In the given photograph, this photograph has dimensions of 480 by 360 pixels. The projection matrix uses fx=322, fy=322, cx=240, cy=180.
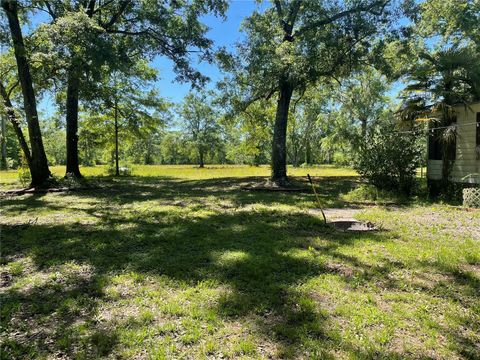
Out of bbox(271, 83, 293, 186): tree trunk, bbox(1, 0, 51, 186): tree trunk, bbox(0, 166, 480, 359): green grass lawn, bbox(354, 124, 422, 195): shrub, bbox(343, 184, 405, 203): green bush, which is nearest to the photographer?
bbox(0, 166, 480, 359): green grass lawn

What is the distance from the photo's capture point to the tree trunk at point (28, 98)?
392 inches

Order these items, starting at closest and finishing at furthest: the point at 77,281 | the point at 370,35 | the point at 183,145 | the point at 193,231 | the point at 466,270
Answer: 1. the point at 77,281
2. the point at 466,270
3. the point at 193,231
4. the point at 370,35
5. the point at 183,145

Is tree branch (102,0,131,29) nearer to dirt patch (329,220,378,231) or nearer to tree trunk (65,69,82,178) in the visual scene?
tree trunk (65,69,82,178)

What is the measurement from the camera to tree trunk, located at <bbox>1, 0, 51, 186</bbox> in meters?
9.97

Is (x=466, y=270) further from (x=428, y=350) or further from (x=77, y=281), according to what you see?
(x=77, y=281)

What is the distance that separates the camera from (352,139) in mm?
10570

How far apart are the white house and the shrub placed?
49.7 inches

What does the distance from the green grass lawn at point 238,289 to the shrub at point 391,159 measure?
10.1 ft

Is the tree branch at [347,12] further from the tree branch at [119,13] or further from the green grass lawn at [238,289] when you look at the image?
the green grass lawn at [238,289]

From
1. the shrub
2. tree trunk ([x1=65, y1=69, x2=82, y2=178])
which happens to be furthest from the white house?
tree trunk ([x1=65, y1=69, x2=82, y2=178])

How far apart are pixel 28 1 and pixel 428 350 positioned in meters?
14.0

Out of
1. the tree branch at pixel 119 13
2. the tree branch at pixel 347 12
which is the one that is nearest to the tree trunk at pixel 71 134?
the tree branch at pixel 119 13

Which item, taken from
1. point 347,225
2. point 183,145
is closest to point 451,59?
point 347,225

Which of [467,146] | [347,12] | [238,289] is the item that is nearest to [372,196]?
[467,146]
